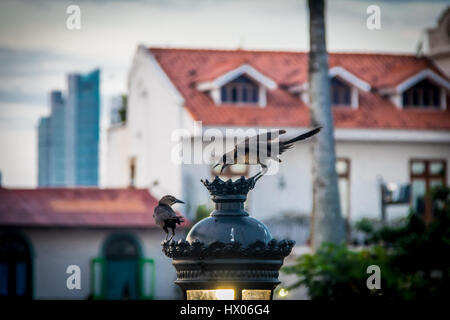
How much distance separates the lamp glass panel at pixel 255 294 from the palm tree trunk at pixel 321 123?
2256 centimetres

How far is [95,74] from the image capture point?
150ft

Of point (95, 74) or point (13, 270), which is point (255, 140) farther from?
point (95, 74)

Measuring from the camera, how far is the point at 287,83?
3991 centimetres

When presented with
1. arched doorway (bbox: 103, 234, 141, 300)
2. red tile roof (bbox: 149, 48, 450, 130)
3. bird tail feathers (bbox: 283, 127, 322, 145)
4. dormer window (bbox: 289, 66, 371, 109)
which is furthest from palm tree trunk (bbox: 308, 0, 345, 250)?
bird tail feathers (bbox: 283, 127, 322, 145)

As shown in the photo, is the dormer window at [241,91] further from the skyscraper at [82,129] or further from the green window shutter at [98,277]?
the skyscraper at [82,129]


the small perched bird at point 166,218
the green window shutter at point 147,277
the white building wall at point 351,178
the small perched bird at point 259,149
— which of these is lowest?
the green window shutter at point 147,277

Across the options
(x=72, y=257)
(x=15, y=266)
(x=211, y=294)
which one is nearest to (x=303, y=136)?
(x=211, y=294)

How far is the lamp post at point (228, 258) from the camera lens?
7.14m

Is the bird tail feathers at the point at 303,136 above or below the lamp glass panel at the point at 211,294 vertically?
above

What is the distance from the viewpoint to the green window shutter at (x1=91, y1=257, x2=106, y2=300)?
36.9 m

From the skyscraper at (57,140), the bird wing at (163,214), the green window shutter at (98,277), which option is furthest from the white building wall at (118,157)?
the bird wing at (163,214)

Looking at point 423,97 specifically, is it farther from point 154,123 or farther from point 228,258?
point 228,258

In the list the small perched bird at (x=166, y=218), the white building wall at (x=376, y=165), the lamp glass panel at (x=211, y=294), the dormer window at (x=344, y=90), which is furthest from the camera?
the dormer window at (x=344, y=90)
